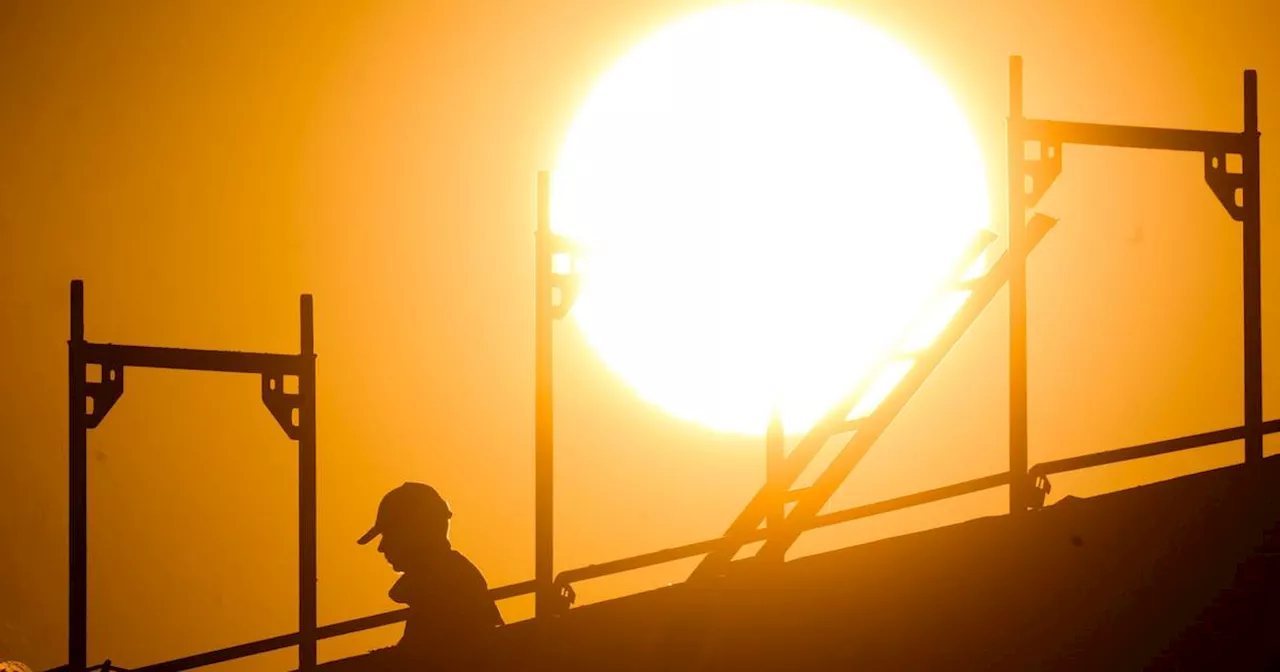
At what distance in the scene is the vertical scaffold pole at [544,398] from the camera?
867cm

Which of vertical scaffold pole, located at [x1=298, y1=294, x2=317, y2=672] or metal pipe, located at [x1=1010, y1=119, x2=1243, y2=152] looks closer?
metal pipe, located at [x1=1010, y1=119, x2=1243, y2=152]

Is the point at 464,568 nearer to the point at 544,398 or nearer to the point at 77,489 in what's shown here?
the point at 544,398

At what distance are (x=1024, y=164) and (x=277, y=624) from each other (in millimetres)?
40558

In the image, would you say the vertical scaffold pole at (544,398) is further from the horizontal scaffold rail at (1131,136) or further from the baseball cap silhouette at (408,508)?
the horizontal scaffold rail at (1131,136)

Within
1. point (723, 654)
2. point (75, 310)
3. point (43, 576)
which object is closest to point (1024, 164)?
point (723, 654)

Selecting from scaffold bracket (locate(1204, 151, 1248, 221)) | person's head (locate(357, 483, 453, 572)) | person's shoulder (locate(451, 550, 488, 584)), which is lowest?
person's shoulder (locate(451, 550, 488, 584))

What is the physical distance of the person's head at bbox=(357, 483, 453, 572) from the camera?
8234mm

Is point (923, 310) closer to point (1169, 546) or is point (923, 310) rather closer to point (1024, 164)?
point (1024, 164)

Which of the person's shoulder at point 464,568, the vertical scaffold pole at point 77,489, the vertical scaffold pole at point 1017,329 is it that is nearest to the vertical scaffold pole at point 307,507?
the person's shoulder at point 464,568

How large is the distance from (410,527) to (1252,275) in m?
6.08

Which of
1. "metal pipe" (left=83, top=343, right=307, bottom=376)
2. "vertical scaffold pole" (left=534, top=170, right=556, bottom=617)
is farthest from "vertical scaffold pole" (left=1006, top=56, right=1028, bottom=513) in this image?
"metal pipe" (left=83, top=343, right=307, bottom=376)

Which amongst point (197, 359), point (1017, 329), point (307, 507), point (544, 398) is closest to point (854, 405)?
point (1017, 329)

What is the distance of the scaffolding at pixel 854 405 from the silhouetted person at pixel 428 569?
1.17ft

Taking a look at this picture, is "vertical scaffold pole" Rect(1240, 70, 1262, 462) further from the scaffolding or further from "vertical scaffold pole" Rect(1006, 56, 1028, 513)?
"vertical scaffold pole" Rect(1006, 56, 1028, 513)
